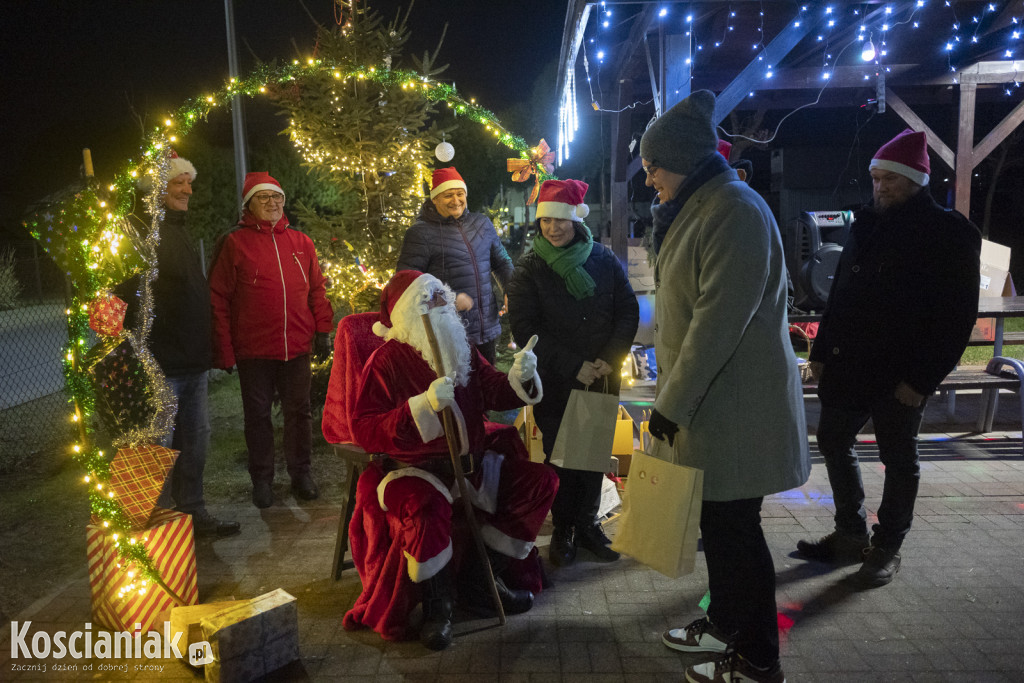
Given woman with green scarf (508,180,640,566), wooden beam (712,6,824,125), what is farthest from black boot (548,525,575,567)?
wooden beam (712,6,824,125)

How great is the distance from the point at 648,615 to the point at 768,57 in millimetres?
4421

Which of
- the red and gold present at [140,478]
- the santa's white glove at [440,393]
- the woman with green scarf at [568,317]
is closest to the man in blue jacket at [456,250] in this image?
the woman with green scarf at [568,317]

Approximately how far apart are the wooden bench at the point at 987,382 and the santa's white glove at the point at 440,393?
3.77 meters

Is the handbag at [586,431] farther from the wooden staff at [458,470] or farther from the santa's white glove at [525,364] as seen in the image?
the wooden staff at [458,470]

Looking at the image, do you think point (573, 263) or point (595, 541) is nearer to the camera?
point (573, 263)

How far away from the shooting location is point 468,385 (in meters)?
3.21

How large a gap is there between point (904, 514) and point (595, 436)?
63.3 inches

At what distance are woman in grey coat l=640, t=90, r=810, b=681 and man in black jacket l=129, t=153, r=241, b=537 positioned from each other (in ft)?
9.28

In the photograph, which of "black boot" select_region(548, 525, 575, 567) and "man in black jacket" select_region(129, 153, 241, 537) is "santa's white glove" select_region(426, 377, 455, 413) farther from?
"man in black jacket" select_region(129, 153, 241, 537)

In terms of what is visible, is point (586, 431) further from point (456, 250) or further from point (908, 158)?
point (908, 158)

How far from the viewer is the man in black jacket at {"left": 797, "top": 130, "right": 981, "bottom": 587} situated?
3176mm

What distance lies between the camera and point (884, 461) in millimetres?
3439

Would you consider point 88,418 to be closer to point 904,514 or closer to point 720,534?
point 720,534

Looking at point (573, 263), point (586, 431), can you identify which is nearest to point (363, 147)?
point (573, 263)
